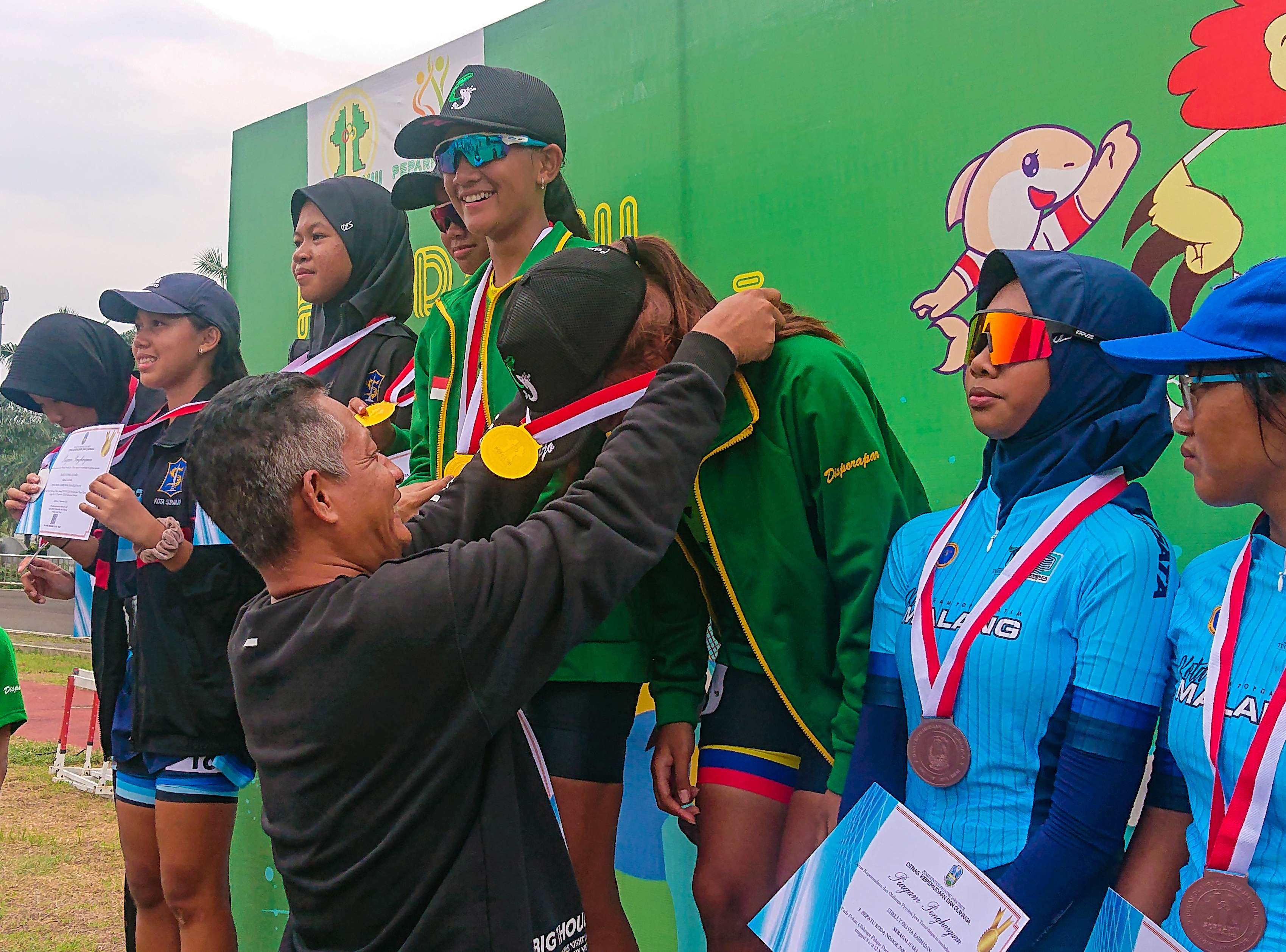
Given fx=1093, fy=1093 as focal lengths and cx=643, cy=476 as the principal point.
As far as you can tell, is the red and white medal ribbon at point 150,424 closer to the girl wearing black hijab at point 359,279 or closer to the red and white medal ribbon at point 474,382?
the girl wearing black hijab at point 359,279

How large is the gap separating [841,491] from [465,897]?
97cm

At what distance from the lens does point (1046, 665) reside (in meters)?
1.66

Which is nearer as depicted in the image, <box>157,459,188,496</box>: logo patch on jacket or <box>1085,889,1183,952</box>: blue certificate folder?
<box>1085,889,1183,952</box>: blue certificate folder

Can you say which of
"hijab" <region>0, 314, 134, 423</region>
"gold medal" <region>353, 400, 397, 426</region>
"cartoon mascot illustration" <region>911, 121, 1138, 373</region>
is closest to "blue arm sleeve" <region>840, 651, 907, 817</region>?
"cartoon mascot illustration" <region>911, 121, 1138, 373</region>

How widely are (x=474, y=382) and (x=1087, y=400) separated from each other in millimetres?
1432

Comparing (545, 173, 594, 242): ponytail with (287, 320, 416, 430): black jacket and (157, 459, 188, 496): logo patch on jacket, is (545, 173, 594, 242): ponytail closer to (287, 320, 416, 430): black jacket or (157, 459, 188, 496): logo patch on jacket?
(287, 320, 416, 430): black jacket

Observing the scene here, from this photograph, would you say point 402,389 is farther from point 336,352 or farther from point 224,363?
point 224,363

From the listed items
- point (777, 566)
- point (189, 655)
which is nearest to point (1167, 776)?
point (777, 566)

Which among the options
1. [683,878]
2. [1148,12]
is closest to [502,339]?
[1148,12]

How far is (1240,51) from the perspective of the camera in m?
2.15

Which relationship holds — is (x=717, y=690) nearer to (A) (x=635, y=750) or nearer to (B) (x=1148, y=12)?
(A) (x=635, y=750)

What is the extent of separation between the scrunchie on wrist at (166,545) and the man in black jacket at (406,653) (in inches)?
67.9

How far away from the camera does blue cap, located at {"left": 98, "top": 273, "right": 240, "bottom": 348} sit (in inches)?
146

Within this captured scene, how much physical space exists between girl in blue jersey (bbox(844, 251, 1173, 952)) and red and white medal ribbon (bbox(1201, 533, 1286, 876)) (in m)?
0.12
